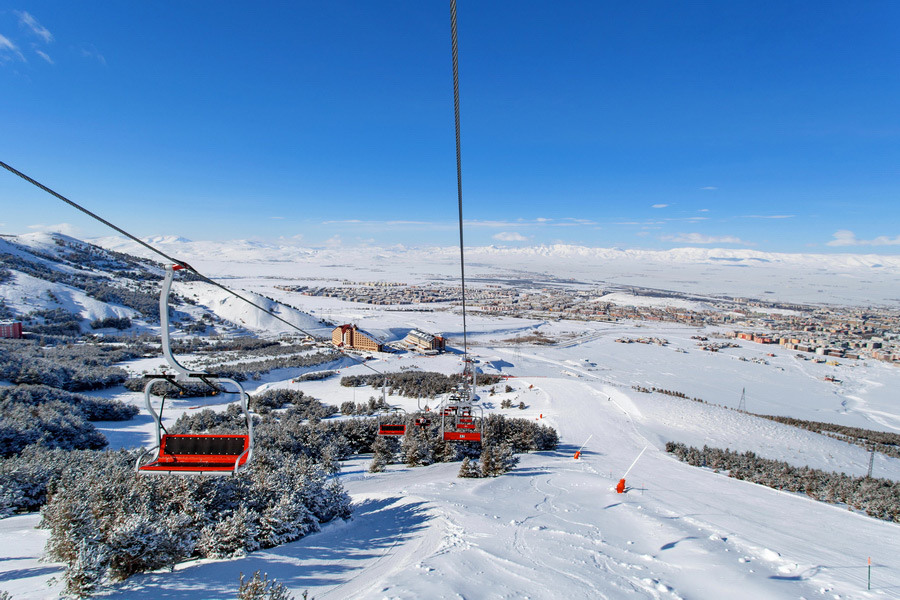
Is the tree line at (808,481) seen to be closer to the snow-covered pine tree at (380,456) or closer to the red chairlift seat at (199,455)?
the snow-covered pine tree at (380,456)

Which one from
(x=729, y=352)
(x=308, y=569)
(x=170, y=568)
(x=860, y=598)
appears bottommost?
(x=729, y=352)

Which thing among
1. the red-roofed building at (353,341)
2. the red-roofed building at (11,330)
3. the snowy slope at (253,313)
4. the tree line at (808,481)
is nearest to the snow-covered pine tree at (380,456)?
the tree line at (808,481)

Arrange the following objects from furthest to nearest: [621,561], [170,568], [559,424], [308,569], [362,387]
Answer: [362,387]
[559,424]
[621,561]
[308,569]
[170,568]

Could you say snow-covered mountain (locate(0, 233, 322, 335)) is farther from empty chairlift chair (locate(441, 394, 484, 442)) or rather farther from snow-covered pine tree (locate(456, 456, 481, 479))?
empty chairlift chair (locate(441, 394, 484, 442))

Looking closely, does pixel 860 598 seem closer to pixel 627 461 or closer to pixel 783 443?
pixel 627 461

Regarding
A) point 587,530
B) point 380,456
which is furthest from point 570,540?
point 380,456

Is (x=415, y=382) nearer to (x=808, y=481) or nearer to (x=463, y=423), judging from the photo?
(x=463, y=423)

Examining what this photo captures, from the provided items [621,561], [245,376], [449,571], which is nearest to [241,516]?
[449,571]
